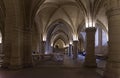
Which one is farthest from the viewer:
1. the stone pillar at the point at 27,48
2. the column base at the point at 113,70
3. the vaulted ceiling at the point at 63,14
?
the vaulted ceiling at the point at 63,14

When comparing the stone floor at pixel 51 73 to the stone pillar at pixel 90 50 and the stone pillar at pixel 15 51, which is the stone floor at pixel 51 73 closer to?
the stone pillar at pixel 15 51

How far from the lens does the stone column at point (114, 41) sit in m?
7.10

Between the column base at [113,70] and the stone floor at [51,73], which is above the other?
the column base at [113,70]

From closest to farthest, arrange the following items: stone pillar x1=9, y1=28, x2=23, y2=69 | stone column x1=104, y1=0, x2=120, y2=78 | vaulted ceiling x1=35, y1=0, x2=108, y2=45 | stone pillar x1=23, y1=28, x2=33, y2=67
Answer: stone column x1=104, y1=0, x2=120, y2=78, stone pillar x1=9, y1=28, x2=23, y2=69, stone pillar x1=23, y1=28, x2=33, y2=67, vaulted ceiling x1=35, y1=0, x2=108, y2=45

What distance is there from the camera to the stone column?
710 centimetres

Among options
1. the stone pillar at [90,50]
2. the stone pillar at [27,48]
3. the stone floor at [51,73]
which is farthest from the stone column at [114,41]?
the stone pillar at [27,48]

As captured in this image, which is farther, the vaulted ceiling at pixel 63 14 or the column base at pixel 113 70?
the vaulted ceiling at pixel 63 14

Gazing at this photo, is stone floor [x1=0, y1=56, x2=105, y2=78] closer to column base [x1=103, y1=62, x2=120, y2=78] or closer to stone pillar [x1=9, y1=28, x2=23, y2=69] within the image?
stone pillar [x1=9, y1=28, x2=23, y2=69]

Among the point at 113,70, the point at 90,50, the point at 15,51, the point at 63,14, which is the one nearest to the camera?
Result: the point at 113,70

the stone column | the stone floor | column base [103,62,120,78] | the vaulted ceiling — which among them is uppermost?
the vaulted ceiling

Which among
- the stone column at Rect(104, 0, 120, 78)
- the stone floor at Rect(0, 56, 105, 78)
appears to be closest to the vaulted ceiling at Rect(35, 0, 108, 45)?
the stone floor at Rect(0, 56, 105, 78)

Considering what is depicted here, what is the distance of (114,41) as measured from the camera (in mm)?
7277

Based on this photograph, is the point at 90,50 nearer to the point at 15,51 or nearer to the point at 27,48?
the point at 27,48

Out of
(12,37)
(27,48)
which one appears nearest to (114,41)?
(12,37)
